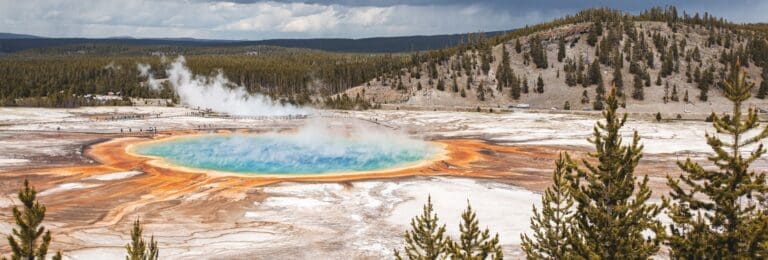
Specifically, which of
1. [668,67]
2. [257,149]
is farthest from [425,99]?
[257,149]

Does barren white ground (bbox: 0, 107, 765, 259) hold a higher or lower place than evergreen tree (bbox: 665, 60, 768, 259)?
lower

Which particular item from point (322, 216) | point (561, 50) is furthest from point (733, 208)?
point (561, 50)

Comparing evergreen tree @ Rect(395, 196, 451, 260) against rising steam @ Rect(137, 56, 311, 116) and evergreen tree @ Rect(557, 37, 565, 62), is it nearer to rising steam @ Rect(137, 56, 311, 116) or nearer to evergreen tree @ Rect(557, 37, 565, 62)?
rising steam @ Rect(137, 56, 311, 116)

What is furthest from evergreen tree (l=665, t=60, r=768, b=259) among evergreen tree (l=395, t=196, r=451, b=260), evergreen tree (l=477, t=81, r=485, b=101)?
evergreen tree (l=477, t=81, r=485, b=101)

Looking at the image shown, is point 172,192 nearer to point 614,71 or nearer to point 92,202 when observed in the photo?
point 92,202

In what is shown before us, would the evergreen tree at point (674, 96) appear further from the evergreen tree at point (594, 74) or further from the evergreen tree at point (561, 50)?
the evergreen tree at point (561, 50)

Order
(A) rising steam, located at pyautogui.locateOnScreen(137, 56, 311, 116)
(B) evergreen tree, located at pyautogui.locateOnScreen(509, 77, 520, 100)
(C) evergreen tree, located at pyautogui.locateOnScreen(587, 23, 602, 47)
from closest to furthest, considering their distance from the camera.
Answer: (A) rising steam, located at pyautogui.locateOnScreen(137, 56, 311, 116) < (B) evergreen tree, located at pyautogui.locateOnScreen(509, 77, 520, 100) < (C) evergreen tree, located at pyautogui.locateOnScreen(587, 23, 602, 47)

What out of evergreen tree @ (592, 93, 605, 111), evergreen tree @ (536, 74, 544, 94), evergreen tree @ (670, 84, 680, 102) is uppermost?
evergreen tree @ (536, 74, 544, 94)
